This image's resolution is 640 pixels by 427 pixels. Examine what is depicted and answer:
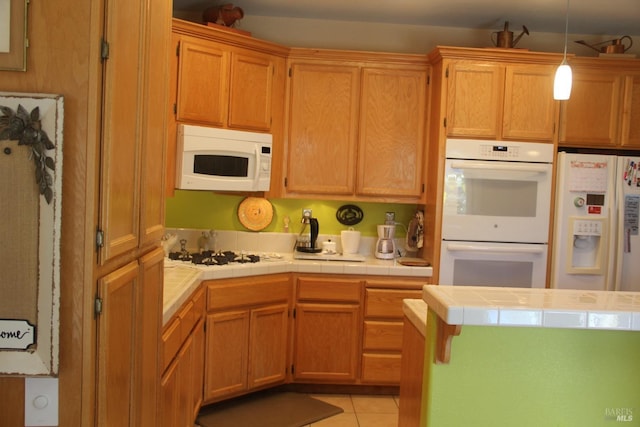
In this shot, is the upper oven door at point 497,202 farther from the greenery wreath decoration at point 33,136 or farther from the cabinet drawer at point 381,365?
the greenery wreath decoration at point 33,136

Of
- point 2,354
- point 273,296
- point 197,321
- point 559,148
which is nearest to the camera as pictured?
point 2,354

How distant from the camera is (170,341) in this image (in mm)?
2146

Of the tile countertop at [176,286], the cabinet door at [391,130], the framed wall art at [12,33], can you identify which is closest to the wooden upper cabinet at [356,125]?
the cabinet door at [391,130]

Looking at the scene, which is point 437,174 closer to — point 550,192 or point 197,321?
point 550,192

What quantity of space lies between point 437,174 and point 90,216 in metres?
2.68

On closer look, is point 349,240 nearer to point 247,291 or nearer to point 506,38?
point 247,291

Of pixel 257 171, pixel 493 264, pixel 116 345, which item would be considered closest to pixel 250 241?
pixel 257 171

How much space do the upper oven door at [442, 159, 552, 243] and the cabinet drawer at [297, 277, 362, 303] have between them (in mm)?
687

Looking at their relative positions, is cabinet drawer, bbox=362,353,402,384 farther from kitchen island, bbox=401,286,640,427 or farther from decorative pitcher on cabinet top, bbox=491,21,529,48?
decorative pitcher on cabinet top, bbox=491,21,529,48

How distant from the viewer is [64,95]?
1136 mm

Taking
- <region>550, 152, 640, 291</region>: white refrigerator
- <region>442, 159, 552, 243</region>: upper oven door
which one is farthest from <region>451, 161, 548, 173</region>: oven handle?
<region>550, 152, 640, 291</region>: white refrigerator

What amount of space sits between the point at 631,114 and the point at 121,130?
3439 mm

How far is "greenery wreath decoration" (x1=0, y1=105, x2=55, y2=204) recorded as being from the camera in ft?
3.58

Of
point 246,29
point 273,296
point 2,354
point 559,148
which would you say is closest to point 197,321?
point 273,296
